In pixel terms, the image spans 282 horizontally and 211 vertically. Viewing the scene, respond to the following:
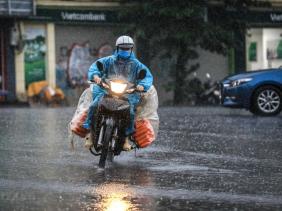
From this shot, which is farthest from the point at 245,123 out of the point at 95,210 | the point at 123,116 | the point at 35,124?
the point at 95,210

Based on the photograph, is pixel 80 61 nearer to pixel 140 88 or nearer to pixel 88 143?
pixel 88 143

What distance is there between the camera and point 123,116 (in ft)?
37.2

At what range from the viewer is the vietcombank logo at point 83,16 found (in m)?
40.2

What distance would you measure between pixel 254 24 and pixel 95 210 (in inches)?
1438

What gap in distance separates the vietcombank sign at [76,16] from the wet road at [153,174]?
23.3m

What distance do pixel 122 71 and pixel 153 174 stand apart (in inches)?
69.1

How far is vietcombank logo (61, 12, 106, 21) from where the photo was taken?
40.2m

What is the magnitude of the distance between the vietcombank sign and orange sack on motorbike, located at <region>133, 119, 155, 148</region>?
92.4ft

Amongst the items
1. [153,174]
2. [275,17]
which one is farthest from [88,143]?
[275,17]

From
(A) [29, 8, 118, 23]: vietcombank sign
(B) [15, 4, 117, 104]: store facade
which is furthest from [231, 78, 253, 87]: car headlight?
(A) [29, 8, 118, 23]: vietcombank sign

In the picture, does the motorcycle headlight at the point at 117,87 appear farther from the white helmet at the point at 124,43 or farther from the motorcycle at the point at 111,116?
the white helmet at the point at 124,43

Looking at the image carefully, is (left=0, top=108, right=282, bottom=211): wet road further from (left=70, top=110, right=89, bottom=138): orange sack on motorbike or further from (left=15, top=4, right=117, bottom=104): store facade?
(left=15, top=4, right=117, bottom=104): store facade

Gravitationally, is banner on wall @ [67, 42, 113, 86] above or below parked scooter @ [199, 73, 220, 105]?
above

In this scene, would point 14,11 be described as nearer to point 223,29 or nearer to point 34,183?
point 223,29
